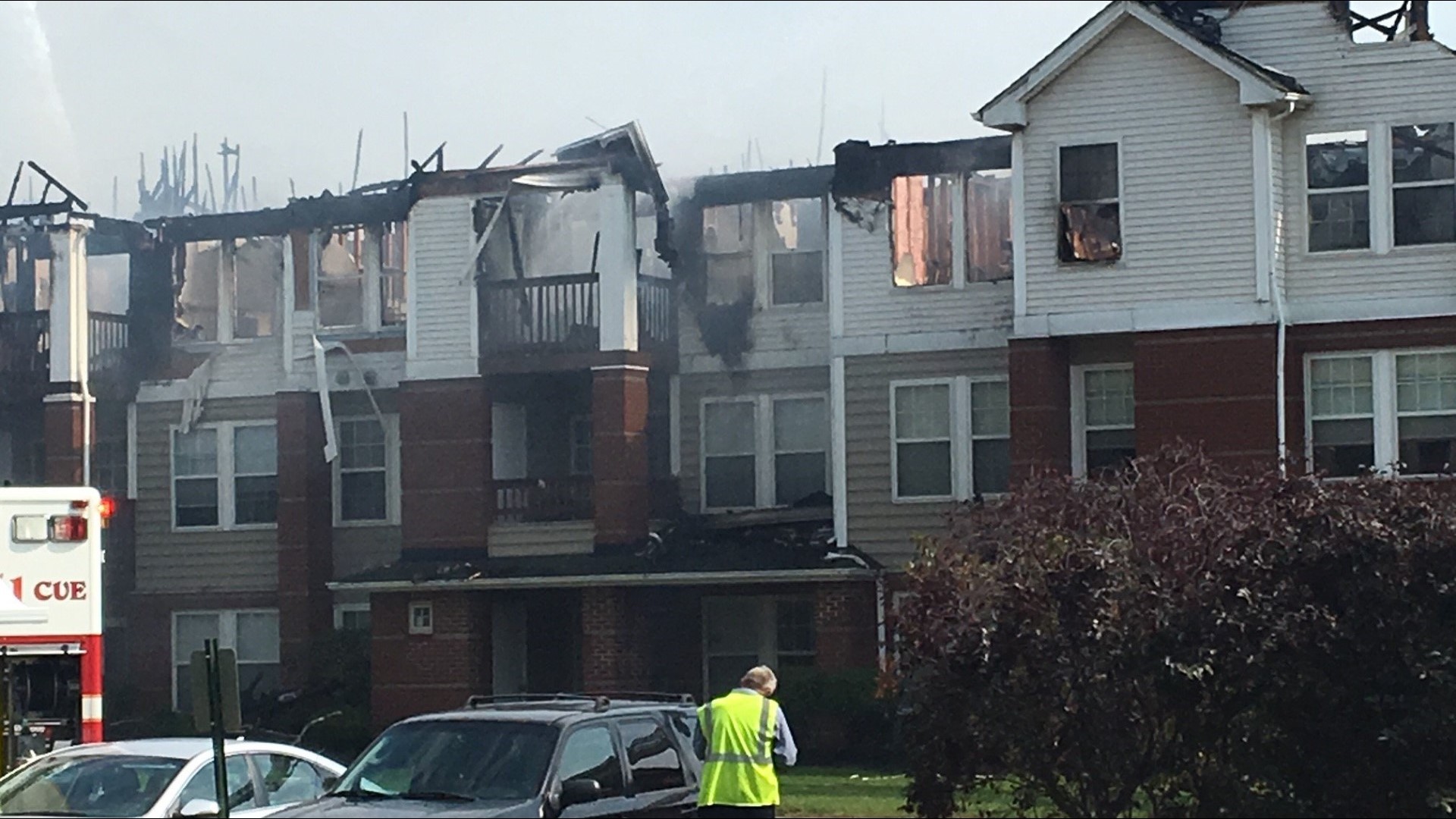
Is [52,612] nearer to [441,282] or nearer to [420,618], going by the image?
[420,618]

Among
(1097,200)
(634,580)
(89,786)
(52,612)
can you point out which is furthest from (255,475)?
(89,786)

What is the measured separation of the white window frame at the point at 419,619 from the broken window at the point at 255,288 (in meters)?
6.25

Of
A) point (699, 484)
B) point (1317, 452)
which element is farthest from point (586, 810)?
point (699, 484)

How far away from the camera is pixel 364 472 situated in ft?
119

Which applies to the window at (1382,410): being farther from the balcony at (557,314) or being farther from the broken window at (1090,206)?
the balcony at (557,314)

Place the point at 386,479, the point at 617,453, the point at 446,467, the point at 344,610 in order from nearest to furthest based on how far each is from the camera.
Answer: the point at 617,453
the point at 446,467
the point at 386,479
the point at 344,610

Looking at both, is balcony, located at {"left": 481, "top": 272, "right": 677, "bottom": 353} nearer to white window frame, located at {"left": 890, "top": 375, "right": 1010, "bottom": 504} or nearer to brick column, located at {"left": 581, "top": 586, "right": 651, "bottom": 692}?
brick column, located at {"left": 581, "top": 586, "right": 651, "bottom": 692}

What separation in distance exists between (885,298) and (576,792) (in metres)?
18.3

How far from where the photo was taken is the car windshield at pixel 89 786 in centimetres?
1482

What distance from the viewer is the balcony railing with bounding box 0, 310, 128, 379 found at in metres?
36.4

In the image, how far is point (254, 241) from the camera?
122 ft

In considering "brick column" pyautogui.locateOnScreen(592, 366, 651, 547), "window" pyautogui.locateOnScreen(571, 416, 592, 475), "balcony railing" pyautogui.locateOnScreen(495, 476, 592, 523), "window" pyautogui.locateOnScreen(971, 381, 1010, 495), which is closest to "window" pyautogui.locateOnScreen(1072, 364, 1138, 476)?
"window" pyautogui.locateOnScreen(971, 381, 1010, 495)

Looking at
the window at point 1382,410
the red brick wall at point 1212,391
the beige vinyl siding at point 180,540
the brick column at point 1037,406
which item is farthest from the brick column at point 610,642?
the window at point 1382,410

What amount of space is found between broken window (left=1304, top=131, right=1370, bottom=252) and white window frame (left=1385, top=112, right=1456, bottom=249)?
24 centimetres
